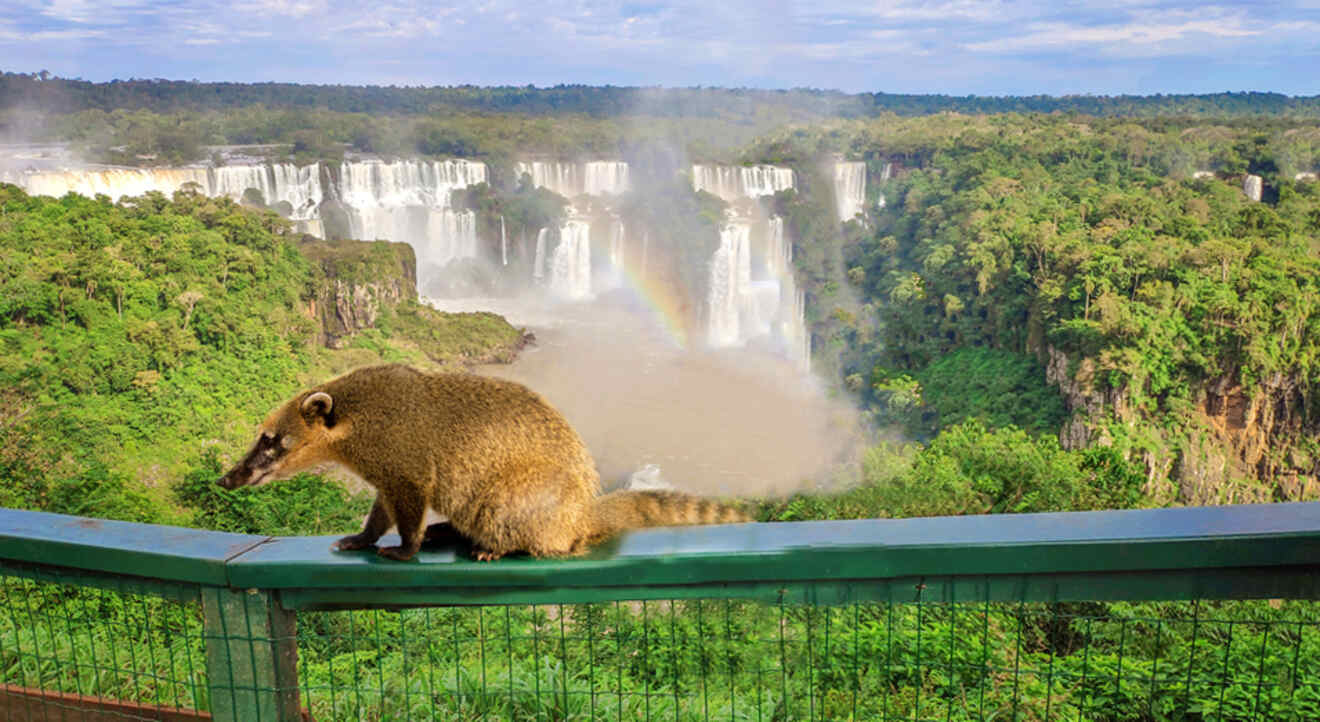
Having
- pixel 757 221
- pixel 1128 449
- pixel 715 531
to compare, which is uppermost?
pixel 715 531

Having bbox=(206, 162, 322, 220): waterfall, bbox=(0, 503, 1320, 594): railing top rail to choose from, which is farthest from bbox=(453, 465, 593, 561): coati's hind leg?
bbox=(206, 162, 322, 220): waterfall

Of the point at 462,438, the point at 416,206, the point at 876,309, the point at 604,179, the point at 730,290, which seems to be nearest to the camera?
the point at 462,438

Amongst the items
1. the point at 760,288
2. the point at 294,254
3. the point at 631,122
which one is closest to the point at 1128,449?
the point at 760,288

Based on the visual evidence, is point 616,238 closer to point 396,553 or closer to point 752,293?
point 752,293

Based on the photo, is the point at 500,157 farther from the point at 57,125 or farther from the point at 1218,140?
the point at 1218,140

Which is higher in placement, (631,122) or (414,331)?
(631,122)

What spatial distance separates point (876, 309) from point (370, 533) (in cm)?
4689

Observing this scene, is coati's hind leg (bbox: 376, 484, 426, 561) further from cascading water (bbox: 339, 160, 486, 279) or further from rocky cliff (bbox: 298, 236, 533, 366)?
cascading water (bbox: 339, 160, 486, 279)

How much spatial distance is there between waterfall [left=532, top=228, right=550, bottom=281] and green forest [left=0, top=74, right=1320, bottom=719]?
3.26ft

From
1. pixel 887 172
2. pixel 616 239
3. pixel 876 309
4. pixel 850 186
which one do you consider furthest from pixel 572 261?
pixel 887 172

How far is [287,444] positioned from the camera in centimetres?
215

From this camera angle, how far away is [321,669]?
10.8 feet

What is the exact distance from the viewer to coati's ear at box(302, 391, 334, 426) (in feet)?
6.79

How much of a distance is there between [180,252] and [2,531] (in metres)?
39.8
